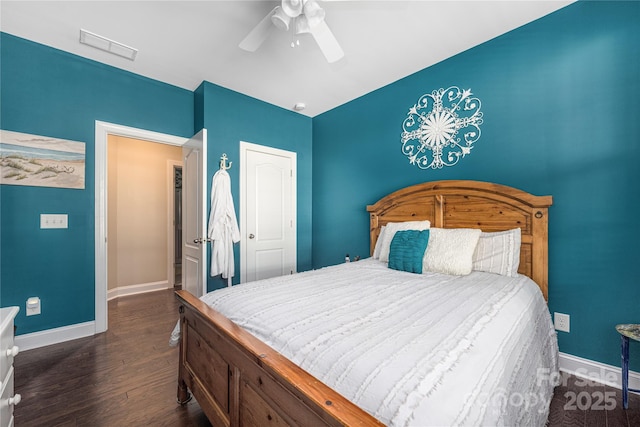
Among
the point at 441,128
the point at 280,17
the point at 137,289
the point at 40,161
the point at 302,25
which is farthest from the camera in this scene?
the point at 137,289

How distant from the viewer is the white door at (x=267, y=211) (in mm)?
3504

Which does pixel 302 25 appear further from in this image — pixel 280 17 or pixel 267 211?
pixel 267 211

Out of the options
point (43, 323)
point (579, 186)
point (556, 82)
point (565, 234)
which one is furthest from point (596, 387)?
point (43, 323)

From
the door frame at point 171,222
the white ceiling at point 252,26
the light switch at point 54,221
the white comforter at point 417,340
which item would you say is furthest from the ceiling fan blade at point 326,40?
the door frame at point 171,222

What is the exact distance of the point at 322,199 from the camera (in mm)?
4129

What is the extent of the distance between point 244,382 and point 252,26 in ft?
8.44

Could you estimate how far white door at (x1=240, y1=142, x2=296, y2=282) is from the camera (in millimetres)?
3504

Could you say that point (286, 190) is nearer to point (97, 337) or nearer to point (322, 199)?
point (322, 199)

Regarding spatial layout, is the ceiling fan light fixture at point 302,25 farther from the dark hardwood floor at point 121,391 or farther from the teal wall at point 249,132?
the dark hardwood floor at point 121,391

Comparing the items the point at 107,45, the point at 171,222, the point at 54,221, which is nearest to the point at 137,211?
the point at 171,222

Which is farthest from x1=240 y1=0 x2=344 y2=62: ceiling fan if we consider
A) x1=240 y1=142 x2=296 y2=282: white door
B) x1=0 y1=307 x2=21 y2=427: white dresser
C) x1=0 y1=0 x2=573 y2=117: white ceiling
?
x1=0 y1=307 x2=21 y2=427: white dresser

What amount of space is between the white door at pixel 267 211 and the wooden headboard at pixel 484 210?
1557 mm

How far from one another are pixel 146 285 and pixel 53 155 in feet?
8.18

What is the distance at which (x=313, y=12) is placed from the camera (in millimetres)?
1708
